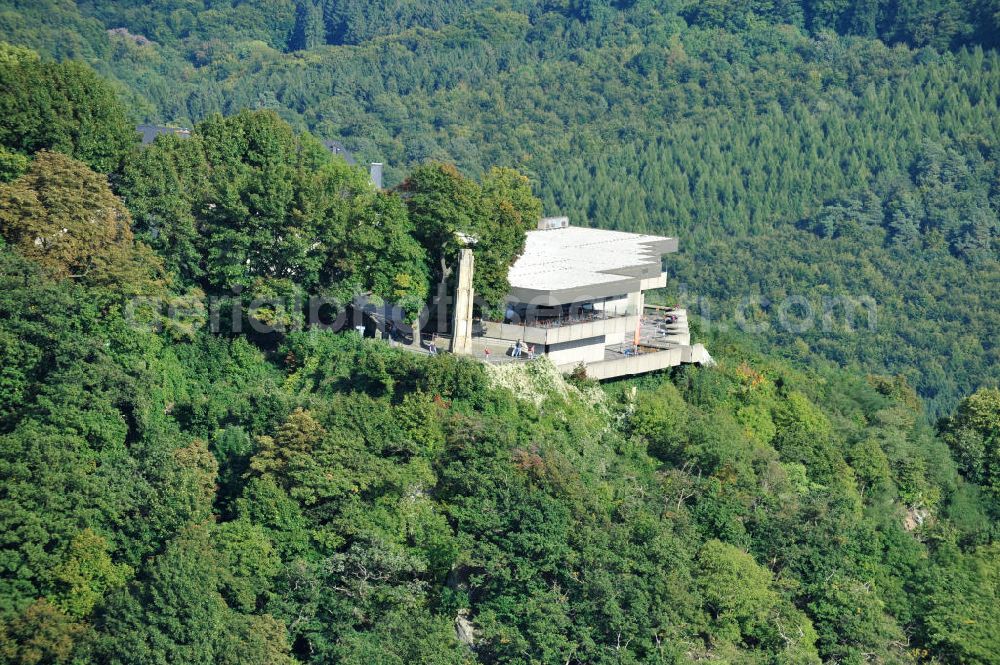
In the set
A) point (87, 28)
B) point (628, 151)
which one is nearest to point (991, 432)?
point (628, 151)

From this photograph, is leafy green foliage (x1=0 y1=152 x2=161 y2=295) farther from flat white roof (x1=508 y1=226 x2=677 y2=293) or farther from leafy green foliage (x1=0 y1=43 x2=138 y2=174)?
flat white roof (x1=508 y1=226 x2=677 y2=293)

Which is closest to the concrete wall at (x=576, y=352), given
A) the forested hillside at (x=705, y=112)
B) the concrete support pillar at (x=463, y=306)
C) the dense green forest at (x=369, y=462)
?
the dense green forest at (x=369, y=462)

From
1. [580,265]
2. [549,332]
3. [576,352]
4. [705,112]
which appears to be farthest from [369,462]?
[705,112]

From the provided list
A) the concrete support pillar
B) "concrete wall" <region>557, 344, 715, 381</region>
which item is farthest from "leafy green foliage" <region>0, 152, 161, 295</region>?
"concrete wall" <region>557, 344, 715, 381</region>

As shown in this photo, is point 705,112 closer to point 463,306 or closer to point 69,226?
point 463,306

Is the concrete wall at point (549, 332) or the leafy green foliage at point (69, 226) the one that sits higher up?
the leafy green foliage at point (69, 226)

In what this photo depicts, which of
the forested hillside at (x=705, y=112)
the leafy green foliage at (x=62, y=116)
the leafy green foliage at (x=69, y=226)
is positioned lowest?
the forested hillside at (x=705, y=112)

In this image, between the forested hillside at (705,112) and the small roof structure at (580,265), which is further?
the forested hillside at (705,112)

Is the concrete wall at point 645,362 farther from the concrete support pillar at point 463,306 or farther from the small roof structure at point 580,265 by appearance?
the concrete support pillar at point 463,306
